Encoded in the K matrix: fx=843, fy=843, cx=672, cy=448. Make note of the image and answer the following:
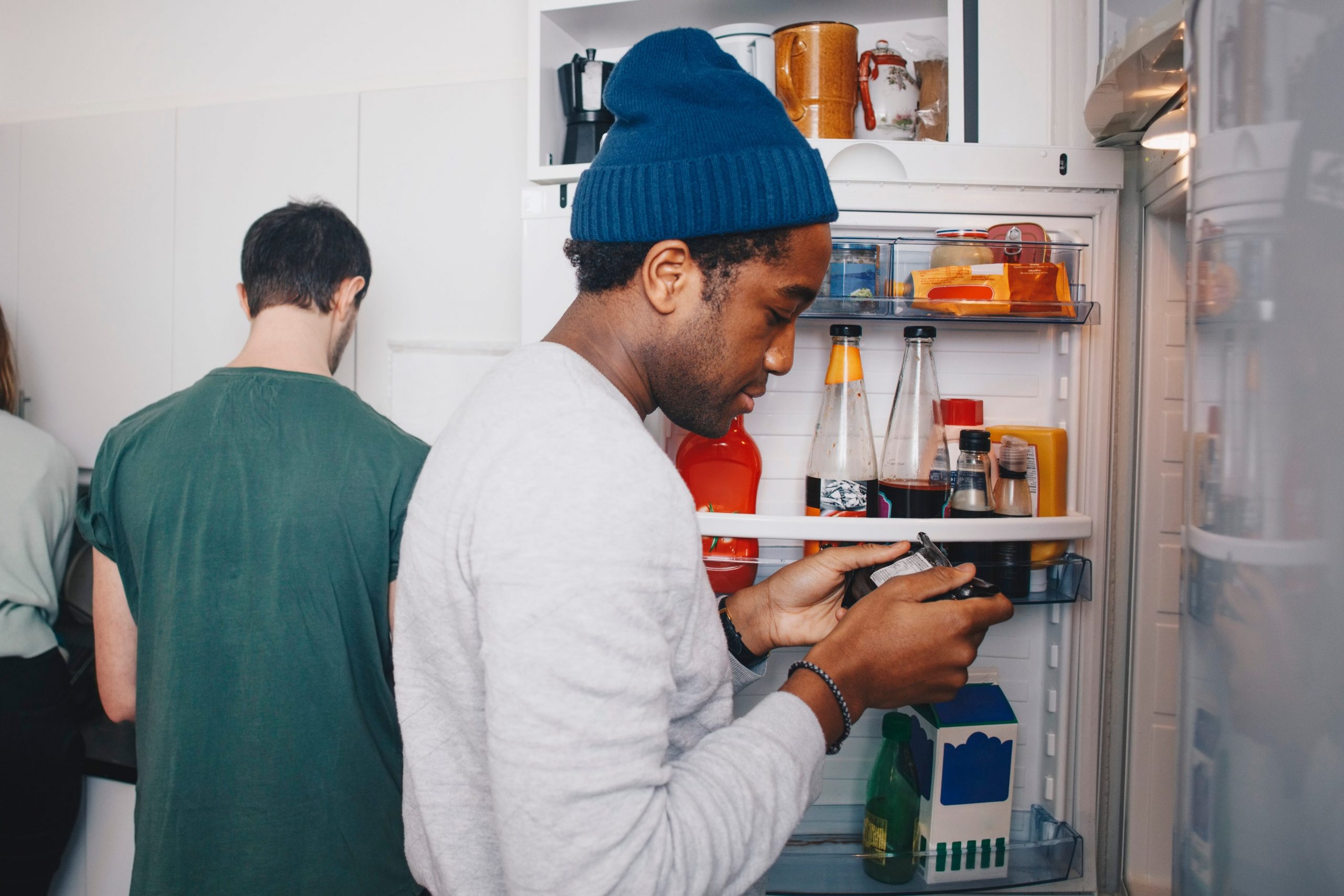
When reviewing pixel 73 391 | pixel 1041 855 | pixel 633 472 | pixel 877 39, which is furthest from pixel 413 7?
pixel 1041 855

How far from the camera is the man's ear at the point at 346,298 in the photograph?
1155 mm

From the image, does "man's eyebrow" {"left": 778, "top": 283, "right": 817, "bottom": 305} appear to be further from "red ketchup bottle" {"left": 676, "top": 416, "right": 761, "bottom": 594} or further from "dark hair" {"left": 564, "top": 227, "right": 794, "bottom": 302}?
"red ketchup bottle" {"left": 676, "top": 416, "right": 761, "bottom": 594}

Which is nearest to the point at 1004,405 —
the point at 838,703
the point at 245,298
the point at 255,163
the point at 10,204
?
the point at 838,703

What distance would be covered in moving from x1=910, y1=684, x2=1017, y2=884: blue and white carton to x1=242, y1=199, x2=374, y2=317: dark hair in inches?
37.6

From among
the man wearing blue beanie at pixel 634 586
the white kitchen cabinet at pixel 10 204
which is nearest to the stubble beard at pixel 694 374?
the man wearing blue beanie at pixel 634 586

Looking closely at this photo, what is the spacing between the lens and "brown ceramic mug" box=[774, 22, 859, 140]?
3.48 feet

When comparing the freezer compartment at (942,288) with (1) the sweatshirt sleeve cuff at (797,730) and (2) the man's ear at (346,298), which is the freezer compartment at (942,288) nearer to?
(1) the sweatshirt sleeve cuff at (797,730)

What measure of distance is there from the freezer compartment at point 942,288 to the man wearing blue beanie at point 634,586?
1.02 feet

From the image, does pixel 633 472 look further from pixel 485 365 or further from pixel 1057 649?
pixel 485 365

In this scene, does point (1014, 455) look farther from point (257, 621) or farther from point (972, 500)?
point (257, 621)

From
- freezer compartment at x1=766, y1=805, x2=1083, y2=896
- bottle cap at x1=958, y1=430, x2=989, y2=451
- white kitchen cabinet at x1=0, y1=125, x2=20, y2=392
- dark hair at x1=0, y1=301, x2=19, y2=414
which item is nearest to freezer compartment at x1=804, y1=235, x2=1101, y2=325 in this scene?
bottle cap at x1=958, y1=430, x2=989, y2=451

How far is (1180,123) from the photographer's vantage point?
847mm

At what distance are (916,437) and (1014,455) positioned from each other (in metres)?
0.11

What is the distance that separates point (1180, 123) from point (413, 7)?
133cm
